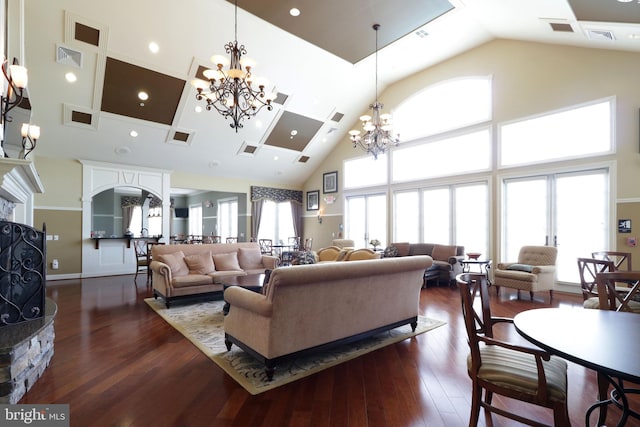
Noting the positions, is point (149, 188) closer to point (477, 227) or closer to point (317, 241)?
point (317, 241)

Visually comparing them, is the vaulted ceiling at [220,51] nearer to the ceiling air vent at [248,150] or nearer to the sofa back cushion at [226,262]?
the ceiling air vent at [248,150]

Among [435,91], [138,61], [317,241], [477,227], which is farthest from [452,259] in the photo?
[138,61]

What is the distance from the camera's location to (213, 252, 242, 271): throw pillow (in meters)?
5.73

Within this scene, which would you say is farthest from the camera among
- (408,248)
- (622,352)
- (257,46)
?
(408,248)

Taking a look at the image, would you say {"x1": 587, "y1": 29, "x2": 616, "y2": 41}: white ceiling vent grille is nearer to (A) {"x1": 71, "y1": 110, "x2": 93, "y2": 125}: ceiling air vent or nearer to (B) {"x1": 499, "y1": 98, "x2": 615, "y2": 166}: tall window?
(B) {"x1": 499, "y1": 98, "x2": 615, "y2": 166}: tall window

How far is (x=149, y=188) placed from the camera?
28.7ft

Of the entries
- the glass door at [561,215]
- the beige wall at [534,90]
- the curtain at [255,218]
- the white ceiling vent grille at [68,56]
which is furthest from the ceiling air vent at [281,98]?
the glass door at [561,215]

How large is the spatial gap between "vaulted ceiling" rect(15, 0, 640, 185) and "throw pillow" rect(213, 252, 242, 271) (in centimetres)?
387

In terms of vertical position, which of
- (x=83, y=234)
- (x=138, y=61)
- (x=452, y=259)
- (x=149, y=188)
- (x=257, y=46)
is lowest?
(x=452, y=259)

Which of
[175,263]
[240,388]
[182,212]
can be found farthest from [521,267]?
[182,212]

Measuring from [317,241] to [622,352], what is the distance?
34.2 feet

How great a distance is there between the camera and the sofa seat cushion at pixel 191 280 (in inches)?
190

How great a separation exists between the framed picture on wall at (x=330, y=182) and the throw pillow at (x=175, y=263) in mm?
6590

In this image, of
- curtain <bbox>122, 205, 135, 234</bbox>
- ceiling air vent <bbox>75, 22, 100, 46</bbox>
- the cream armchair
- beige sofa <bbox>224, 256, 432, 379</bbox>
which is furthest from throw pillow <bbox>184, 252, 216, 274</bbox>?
the cream armchair
